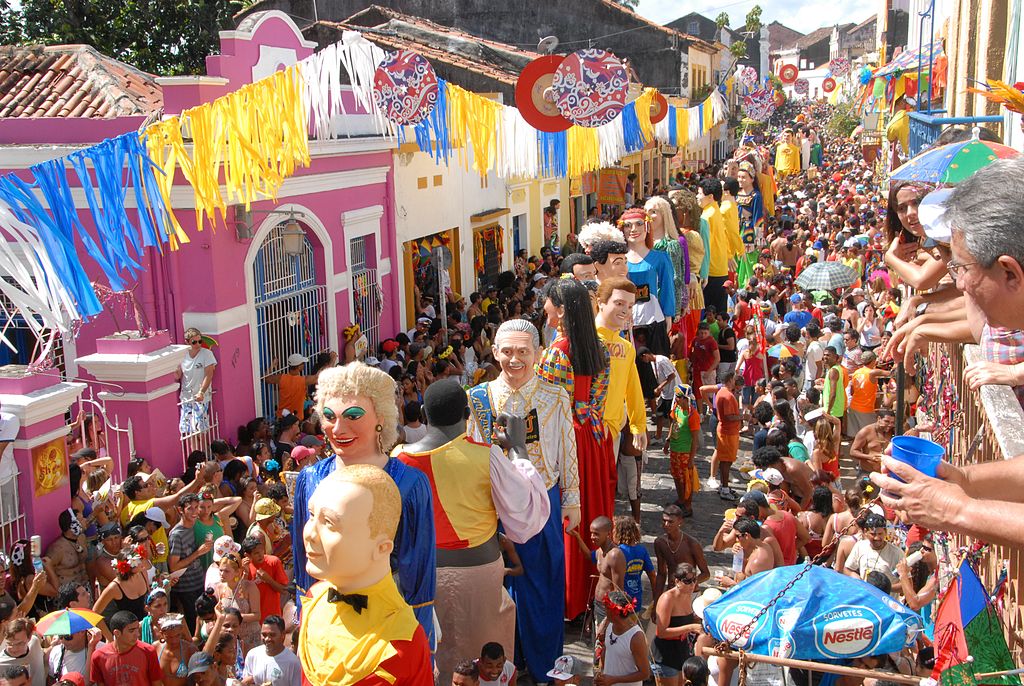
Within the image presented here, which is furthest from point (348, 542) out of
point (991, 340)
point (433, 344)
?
point (433, 344)

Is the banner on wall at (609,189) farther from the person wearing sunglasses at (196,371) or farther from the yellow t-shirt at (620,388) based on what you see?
the yellow t-shirt at (620,388)

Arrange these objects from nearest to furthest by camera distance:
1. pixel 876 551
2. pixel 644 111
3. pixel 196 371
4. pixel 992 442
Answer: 1. pixel 992 442
2. pixel 876 551
3. pixel 196 371
4. pixel 644 111

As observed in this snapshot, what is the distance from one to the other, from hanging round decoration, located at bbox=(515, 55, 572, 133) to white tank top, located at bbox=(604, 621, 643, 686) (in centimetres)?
746

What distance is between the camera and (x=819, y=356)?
11820 mm

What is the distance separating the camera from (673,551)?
7.04 metres

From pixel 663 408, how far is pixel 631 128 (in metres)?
8.28

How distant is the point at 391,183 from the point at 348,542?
11.3m

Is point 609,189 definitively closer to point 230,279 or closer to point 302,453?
point 230,279

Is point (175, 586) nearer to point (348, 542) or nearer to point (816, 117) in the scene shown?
point (348, 542)

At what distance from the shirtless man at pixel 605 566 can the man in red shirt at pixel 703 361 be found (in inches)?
218

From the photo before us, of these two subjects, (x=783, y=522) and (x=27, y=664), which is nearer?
(x=27, y=664)

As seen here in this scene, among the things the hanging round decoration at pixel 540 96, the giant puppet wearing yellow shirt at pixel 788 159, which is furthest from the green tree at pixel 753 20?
the hanging round decoration at pixel 540 96

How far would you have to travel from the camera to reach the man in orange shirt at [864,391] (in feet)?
35.4

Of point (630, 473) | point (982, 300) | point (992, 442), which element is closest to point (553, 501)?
point (630, 473)
